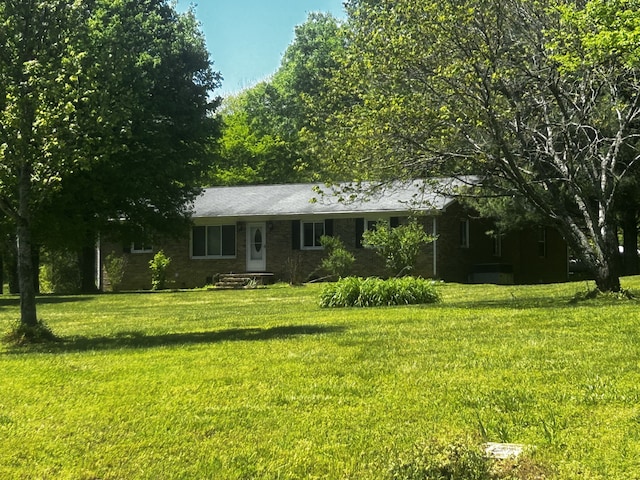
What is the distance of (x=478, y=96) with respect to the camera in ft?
45.2

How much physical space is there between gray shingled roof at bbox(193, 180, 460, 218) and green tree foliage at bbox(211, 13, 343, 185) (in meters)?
13.9

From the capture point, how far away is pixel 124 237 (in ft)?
87.5

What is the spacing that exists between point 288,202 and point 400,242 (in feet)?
21.9

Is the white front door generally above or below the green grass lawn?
above

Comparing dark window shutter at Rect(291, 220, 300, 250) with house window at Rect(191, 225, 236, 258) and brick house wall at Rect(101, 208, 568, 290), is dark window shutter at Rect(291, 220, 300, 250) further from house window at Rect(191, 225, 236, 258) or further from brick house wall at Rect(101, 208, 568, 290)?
house window at Rect(191, 225, 236, 258)

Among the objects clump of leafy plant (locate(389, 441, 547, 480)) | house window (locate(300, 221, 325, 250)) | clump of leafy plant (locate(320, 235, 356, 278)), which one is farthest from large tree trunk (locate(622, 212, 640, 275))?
clump of leafy plant (locate(389, 441, 547, 480))

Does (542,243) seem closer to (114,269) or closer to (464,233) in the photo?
(464,233)

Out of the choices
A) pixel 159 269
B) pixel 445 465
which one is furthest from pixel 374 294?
pixel 159 269

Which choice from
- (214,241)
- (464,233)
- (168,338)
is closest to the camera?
(168,338)

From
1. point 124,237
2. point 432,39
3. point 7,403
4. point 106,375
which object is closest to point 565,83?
point 432,39

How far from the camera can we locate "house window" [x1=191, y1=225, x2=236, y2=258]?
29.0 metres

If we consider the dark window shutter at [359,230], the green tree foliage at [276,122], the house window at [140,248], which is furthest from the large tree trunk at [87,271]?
the green tree foliage at [276,122]

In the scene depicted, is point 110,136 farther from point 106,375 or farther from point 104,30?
point 104,30

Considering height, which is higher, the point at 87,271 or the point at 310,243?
the point at 310,243
